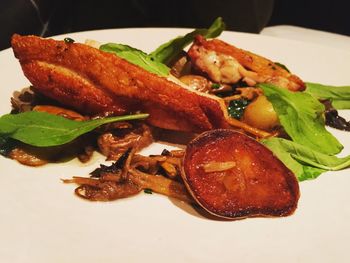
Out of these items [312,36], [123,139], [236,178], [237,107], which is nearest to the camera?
[236,178]

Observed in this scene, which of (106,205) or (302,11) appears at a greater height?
(106,205)

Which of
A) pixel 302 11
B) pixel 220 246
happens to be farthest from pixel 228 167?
pixel 302 11

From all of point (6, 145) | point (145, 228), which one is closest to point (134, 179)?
point (145, 228)

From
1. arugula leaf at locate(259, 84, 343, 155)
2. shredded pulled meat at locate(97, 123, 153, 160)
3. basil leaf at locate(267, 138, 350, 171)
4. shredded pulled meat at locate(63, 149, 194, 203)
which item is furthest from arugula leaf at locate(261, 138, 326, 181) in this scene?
shredded pulled meat at locate(97, 123, 153, 160)

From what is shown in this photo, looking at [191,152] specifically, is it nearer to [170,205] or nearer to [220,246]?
[170,205]

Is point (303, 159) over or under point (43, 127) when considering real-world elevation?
under

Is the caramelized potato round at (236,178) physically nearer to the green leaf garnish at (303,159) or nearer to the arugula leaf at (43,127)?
the green leaf garnish at (303,159)

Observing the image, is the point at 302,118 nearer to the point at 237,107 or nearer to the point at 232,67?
the point at 237,107
